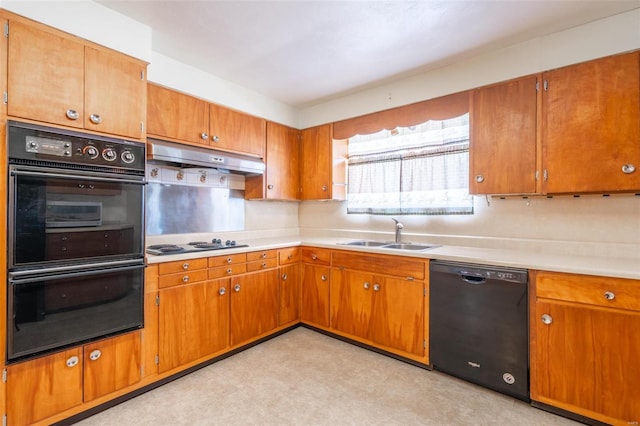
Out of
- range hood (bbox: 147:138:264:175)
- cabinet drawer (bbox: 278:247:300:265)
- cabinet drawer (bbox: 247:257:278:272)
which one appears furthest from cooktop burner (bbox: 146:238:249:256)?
range hood (bbox: 147:138:264:175)

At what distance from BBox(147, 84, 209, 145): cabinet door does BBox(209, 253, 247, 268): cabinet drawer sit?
110 cm

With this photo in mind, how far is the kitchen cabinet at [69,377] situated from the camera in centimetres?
169

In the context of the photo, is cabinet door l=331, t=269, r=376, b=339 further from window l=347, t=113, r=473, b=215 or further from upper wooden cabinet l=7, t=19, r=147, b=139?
upper wooden cabinet l=7, t=19, r=147, b=139

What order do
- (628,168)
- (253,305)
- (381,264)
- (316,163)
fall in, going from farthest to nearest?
(316,163) → (253,305) → (381,264) → (628,168)

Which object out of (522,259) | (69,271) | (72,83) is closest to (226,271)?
(69,271)

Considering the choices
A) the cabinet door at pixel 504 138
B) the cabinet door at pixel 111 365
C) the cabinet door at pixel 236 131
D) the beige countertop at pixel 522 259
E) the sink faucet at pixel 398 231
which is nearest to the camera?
the beige countertop at pixel 522 259

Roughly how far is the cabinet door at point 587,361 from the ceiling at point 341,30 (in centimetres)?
197

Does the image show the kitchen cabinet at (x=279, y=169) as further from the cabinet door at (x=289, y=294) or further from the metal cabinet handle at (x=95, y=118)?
the metal cabinet handle at (x=95, y=118)

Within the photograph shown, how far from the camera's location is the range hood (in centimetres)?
243

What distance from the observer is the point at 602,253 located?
2.25 meters

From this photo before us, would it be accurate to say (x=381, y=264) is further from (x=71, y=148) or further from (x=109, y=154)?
(x=71, y=148)

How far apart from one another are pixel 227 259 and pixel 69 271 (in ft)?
3.62

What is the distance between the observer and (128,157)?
6.85 ft

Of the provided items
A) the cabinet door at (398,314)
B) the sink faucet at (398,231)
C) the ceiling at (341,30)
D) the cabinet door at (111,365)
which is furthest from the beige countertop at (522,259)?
the ceiling at (341,30)
